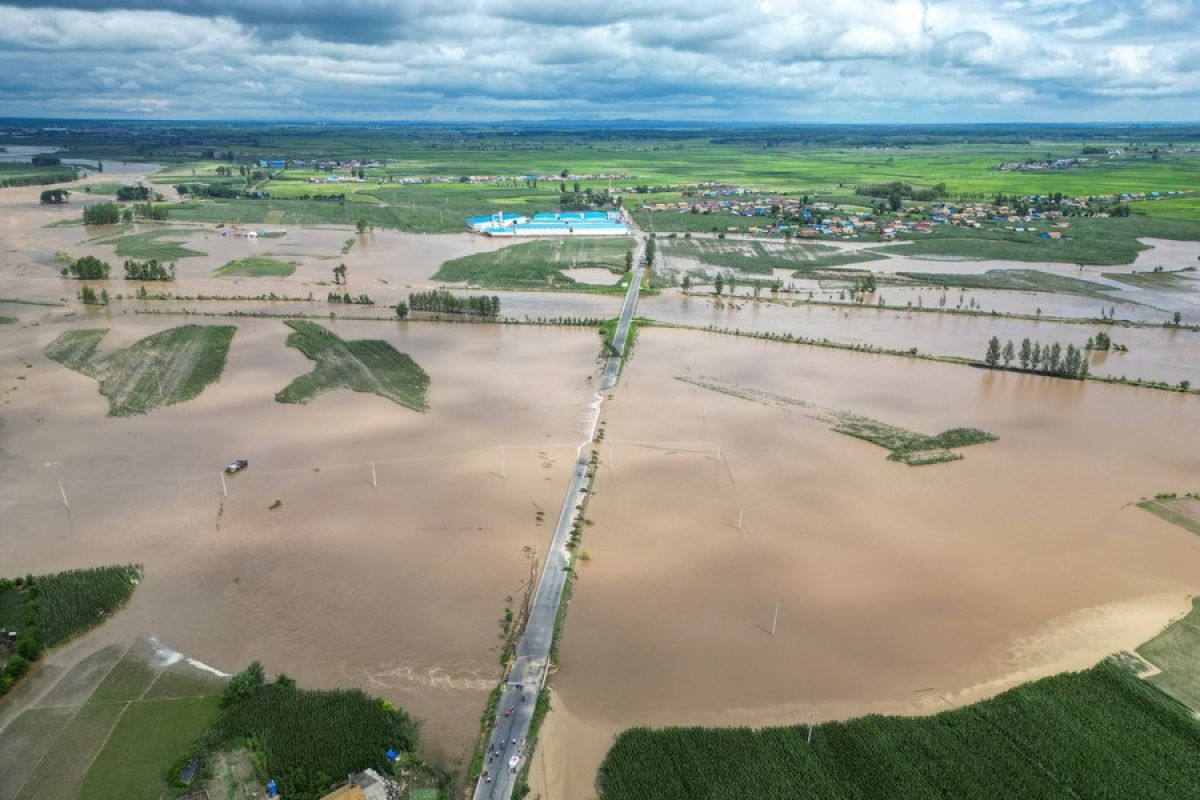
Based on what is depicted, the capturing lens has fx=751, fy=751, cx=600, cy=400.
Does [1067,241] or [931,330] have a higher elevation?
[1067,241]

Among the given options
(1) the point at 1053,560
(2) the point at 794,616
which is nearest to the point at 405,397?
(2) the point at 794,616

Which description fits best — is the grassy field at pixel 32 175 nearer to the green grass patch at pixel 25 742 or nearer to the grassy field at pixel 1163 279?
the green grass patch at pixel 25 742

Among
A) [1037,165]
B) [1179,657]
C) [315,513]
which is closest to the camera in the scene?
[1179,657]

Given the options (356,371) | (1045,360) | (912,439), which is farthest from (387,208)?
(912,439)

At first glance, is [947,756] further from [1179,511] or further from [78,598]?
[78,598]

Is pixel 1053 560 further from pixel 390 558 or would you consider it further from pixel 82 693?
pixel 82 693

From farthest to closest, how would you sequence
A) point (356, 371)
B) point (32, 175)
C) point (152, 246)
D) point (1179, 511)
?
point (32, 175)
point (152, 246)
point (356, 371)
point (1179, 511)
